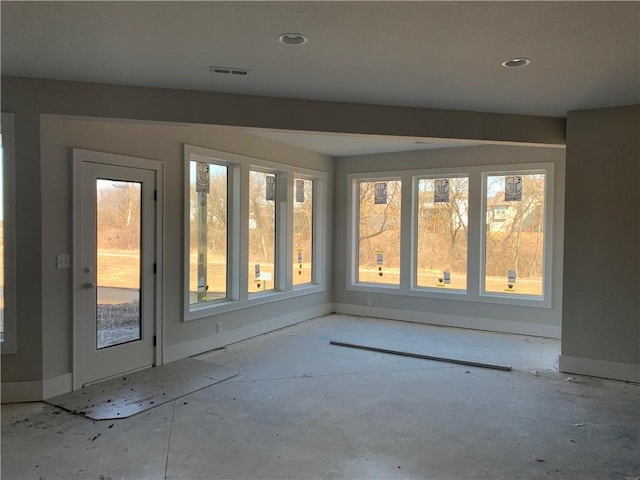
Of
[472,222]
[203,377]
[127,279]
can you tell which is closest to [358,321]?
[472,222]

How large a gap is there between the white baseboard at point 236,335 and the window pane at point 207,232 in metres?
0.47

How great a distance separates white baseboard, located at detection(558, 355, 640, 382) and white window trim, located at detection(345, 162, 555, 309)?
5.21 ft

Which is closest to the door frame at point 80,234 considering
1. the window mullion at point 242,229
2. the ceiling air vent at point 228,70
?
the window mullion at point 242,229

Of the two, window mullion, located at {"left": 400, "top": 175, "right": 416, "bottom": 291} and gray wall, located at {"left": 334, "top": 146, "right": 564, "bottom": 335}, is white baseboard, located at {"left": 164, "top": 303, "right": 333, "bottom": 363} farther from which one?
window mullion, located at {"left": 400, "top": 175, "right": 416, "bottom": 291}

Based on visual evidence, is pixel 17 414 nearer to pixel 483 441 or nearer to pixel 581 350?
pixel 483 441

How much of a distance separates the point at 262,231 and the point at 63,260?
2.81 m

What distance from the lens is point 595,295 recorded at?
4387 mm

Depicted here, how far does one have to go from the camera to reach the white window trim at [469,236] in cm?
599

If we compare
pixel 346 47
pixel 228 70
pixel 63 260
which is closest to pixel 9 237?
pixel 63 260

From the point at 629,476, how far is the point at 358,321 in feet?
14.5

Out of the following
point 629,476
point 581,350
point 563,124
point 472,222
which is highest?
point 563,124

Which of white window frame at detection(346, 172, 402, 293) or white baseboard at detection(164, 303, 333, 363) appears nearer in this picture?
white baseboard at detection(164, 303, 333, 363)

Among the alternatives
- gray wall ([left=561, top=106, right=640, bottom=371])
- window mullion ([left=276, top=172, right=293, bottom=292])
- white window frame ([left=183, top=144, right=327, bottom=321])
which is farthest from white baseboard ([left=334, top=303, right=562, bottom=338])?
gray wall ([left=561, top=106, right=640, bottom=371])

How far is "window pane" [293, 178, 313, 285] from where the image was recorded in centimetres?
695
